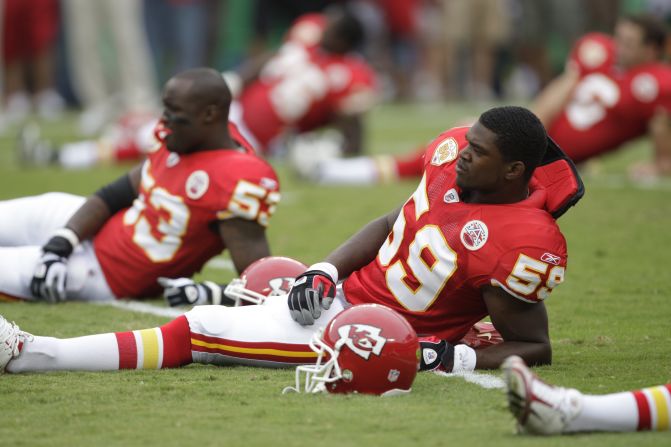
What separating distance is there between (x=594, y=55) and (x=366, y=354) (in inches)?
257

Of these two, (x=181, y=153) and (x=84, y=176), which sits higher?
(x=181, y=153)

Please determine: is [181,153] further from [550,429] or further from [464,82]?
[464,82]

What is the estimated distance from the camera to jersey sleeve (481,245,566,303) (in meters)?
4.22

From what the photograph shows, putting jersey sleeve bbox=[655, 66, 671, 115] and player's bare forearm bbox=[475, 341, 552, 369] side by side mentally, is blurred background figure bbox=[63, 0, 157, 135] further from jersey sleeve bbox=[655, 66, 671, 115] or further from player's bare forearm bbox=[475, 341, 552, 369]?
player's bare forearm bbox=[475, 341, 552, 369]

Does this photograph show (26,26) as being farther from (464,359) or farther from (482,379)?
(482,379)

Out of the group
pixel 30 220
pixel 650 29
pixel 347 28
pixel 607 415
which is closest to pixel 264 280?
pixel 30 220

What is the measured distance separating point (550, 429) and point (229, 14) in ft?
53.2

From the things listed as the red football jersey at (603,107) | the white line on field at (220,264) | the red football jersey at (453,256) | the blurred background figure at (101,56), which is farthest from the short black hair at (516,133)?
the blurred background figure at (101,56)

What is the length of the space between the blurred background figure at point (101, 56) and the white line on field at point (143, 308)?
295 inches

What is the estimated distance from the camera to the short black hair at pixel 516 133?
430 centimetres

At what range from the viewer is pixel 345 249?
4715 mm

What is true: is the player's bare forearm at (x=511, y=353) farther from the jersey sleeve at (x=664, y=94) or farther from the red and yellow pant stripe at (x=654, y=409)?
the jersey sleeve at (x=664, y=94)

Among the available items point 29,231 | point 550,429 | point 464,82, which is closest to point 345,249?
point 550,429

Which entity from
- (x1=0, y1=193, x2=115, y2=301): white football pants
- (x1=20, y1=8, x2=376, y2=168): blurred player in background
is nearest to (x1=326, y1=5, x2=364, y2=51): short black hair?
(x1=20, y1=8, x2=376, y2=168): blurred player in background
